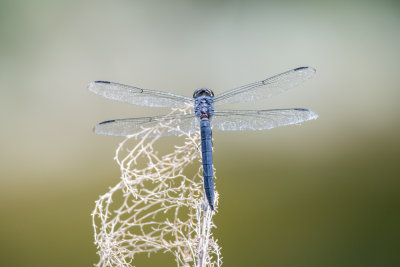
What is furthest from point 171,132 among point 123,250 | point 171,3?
point 171,3

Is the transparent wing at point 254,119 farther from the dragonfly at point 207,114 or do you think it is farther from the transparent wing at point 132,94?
the transparent wing at point 132,94

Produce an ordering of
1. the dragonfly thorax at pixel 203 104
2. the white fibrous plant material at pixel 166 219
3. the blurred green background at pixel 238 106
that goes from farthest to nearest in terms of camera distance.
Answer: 1. the blurred green background at pixel 238 106
2. the dragonfly thorax at pixel 203 104
3. the white fibrous plant material at pixel 166 219

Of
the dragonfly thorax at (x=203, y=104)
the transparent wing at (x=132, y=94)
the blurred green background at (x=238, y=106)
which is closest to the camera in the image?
the dragonfly thorax at (x=203, y=104)

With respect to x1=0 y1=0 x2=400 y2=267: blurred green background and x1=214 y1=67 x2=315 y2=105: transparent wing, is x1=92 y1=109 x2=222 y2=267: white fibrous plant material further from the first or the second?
x1=0 y1=0 x2=400 y2=267: blurred green background

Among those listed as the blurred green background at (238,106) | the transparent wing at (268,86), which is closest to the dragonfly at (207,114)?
the transparent wing at (268,86)

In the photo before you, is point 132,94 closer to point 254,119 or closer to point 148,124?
point 148,124

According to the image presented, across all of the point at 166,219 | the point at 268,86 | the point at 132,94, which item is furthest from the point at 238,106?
the point at 166,219

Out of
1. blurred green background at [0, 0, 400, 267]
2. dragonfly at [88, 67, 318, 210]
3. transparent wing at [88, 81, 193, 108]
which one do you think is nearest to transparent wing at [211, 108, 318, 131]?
dragonfly at [88, 67, 318, 210]
